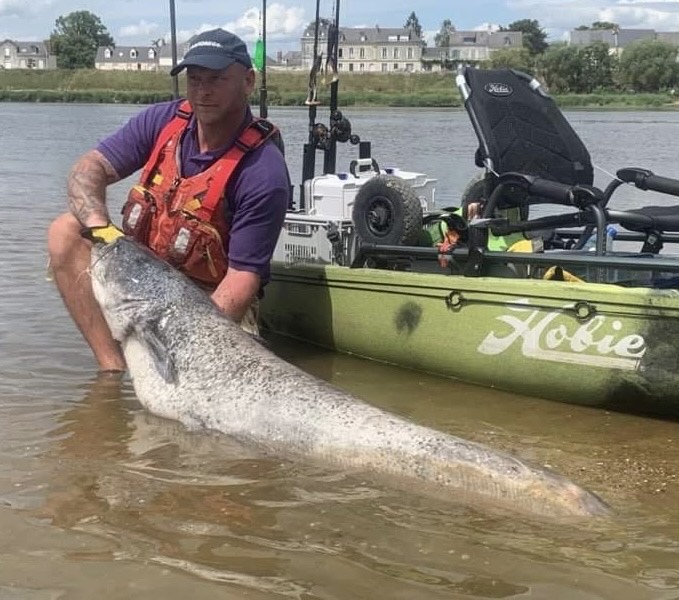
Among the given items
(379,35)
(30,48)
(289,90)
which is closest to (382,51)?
(379,35)

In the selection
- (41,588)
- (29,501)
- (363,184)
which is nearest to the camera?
(41,588)

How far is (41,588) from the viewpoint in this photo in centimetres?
295

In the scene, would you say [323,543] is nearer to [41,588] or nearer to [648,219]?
[41,588]

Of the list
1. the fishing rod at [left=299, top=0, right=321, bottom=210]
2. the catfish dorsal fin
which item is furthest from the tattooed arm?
the fishing rod at [left=299, top=0, right=321, bottom=210]

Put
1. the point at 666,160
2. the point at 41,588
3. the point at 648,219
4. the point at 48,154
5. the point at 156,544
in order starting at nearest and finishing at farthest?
the point at 41,588, the point at 156,544, the point at 648,219, the point at 666,160, the point at 48,154

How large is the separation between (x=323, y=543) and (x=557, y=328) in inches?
83.2

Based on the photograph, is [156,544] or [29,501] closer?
[156,544]

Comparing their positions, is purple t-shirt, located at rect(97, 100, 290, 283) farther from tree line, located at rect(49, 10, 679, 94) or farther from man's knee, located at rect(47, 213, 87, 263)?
tree line, located at rect(49, 10, 679, 94)

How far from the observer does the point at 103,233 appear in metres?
4.83

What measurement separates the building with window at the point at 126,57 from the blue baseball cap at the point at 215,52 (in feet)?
413

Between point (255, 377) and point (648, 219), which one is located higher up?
point (648, 219)

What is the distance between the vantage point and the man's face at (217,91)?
4.84 meters

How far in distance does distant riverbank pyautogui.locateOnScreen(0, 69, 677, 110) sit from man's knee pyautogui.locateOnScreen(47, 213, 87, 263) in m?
Result: 49.0

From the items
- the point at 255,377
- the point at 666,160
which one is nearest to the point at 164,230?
the point at 255,377
